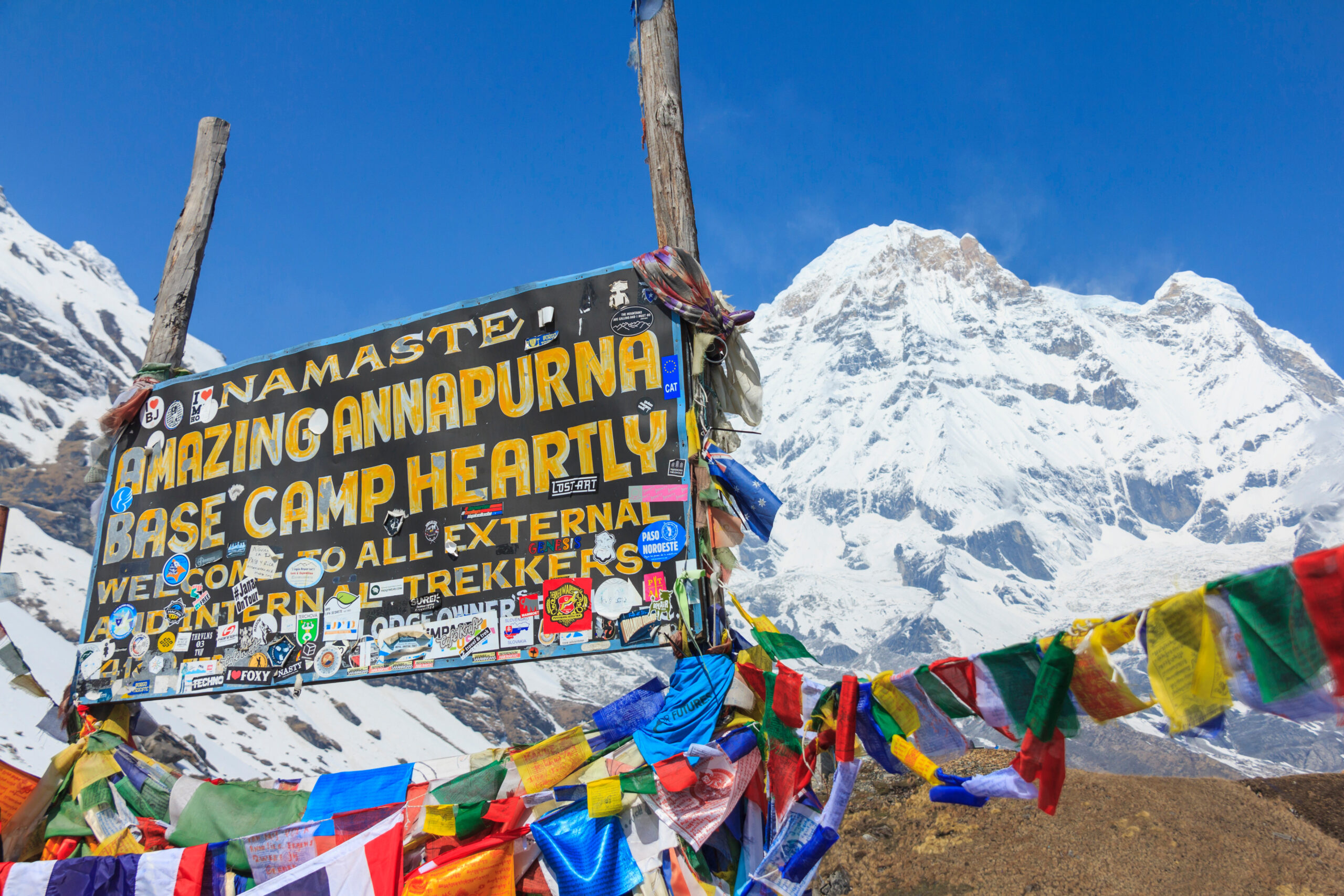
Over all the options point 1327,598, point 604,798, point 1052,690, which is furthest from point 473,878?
point 1327,598

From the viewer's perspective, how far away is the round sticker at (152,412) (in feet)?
24.5

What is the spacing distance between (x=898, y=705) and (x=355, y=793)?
3.51m

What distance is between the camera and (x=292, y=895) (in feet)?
16.5

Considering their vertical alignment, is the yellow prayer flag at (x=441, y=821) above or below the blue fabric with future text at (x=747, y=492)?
below

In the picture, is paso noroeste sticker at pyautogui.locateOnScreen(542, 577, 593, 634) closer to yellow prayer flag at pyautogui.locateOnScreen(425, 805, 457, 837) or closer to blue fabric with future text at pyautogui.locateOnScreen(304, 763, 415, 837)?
yellow prayer flag at pyautogui.locateOnScreen(425, 805, 457, 837)

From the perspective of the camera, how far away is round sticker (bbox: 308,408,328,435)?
673cm

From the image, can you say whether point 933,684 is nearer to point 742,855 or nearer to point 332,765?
point 742,855

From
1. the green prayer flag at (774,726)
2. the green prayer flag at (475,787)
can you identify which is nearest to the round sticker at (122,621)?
the green prayer flag at (475,787)

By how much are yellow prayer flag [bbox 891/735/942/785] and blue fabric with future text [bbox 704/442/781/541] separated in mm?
1828

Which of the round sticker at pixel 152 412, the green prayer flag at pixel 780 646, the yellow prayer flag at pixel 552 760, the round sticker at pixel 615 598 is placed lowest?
the yellow prayer flag at pixel 552 760

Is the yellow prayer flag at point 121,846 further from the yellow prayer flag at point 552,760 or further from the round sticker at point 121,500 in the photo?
the yellow prayer flag at point 552,760

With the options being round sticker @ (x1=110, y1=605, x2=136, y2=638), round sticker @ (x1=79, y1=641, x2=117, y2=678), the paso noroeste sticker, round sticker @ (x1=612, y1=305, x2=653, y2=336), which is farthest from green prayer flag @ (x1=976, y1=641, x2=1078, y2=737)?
round sticker @ (x1=79, y1=641, x2=117, y2=678)

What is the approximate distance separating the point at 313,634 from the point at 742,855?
3.33 m

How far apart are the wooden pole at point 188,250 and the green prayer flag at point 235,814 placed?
389 cm
